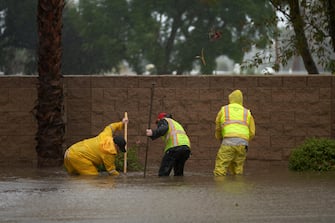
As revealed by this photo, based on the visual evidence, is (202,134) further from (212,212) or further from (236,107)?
(212,212)

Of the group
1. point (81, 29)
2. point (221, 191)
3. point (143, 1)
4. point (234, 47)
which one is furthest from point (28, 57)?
point (221, 191)

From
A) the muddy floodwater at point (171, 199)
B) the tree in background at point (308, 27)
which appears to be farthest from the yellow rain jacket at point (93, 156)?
the tree in background at point (308, 27)

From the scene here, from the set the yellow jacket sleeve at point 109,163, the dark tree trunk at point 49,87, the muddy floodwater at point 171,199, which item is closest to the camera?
the muddy floodwater at point 171,199

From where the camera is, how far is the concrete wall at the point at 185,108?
19.3 m

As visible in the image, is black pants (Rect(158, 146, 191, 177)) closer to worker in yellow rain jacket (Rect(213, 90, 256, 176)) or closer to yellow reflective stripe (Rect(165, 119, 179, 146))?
yellow reflective stripe (Rect(165, 119, 179, 146))

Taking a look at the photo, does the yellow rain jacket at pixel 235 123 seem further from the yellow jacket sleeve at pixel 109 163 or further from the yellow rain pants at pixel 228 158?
the yellow jacket sleeve at pixel 109 163

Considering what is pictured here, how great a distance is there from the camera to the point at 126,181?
14734 millimetres

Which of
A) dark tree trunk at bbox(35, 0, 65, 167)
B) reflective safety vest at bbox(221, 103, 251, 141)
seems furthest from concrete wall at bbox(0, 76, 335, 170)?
reflective safety vest at bbox(221, 103, 251, 141)

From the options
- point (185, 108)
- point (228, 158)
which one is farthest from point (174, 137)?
point (185, 108)

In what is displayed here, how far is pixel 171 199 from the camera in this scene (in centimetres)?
1199

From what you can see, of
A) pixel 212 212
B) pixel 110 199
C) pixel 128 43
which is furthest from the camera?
pixel 128 43

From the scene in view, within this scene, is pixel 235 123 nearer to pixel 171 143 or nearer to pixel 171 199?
pixel 171 143

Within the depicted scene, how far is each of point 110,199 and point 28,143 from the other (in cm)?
810

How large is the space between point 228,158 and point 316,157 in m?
1.61
